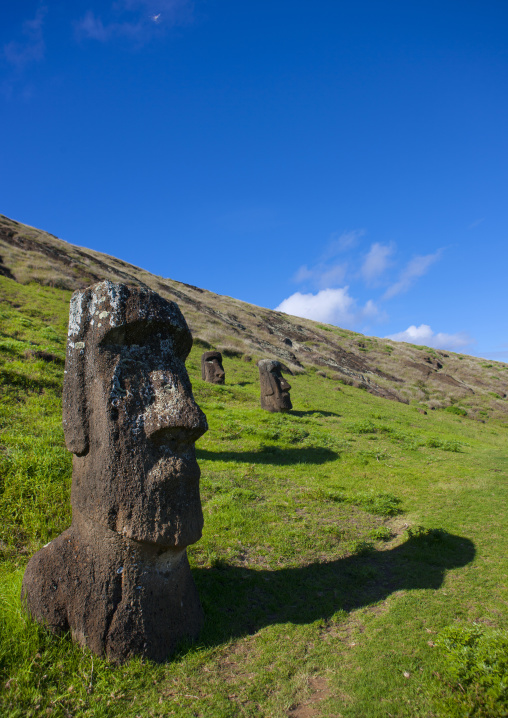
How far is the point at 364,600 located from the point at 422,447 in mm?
11663

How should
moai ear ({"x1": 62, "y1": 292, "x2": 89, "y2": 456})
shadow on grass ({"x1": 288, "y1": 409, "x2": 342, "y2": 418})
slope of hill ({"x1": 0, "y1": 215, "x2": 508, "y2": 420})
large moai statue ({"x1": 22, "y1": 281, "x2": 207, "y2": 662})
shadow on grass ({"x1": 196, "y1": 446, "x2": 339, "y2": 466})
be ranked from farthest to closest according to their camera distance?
1. slope of hill ({"x1": 0, "y1": 215, "x2": 508, "y2": 420})
2. shadow on grass ({"x1": 288, "y1": 409, "x2": 342, "y2": 418})
3. shadow on grass ({"x1": 196, "y1": 446, "x2": 339, "y2": 466})
4. moai ear ({"x1": 62, "y1": 292, "x2": 89, "y2": 456})
5. large moai statue ({"x1": 22, "y1": 281, "x2": 207, "y2": 662})

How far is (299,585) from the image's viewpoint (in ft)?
20.2

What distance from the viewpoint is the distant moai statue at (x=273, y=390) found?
19938 mm

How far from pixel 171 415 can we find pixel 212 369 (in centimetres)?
1969

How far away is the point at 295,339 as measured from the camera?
188 feet

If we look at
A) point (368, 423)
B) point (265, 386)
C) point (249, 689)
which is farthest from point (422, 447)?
point (249, 689)

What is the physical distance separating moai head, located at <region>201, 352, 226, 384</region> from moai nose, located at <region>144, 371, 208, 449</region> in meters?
19.2

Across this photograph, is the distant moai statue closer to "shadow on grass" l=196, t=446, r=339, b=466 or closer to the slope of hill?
"shadow on grass" l=196, t=446, r=339, b=466

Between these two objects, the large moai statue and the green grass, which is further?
the large moai statue

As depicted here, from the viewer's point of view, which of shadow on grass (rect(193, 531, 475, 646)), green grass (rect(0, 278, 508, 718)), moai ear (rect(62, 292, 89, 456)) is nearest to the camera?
green grass (rect(0, 278, 508, 718))

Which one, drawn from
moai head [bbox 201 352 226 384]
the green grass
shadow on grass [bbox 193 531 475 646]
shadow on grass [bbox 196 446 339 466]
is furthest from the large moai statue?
moai head [bbox 201 352 226 384]

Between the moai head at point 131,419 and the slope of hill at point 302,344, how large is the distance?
105 feet

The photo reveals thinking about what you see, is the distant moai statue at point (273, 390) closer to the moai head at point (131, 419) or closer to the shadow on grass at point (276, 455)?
the shadow on grass at point (276, 455)

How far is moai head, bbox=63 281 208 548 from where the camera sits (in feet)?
14.4
